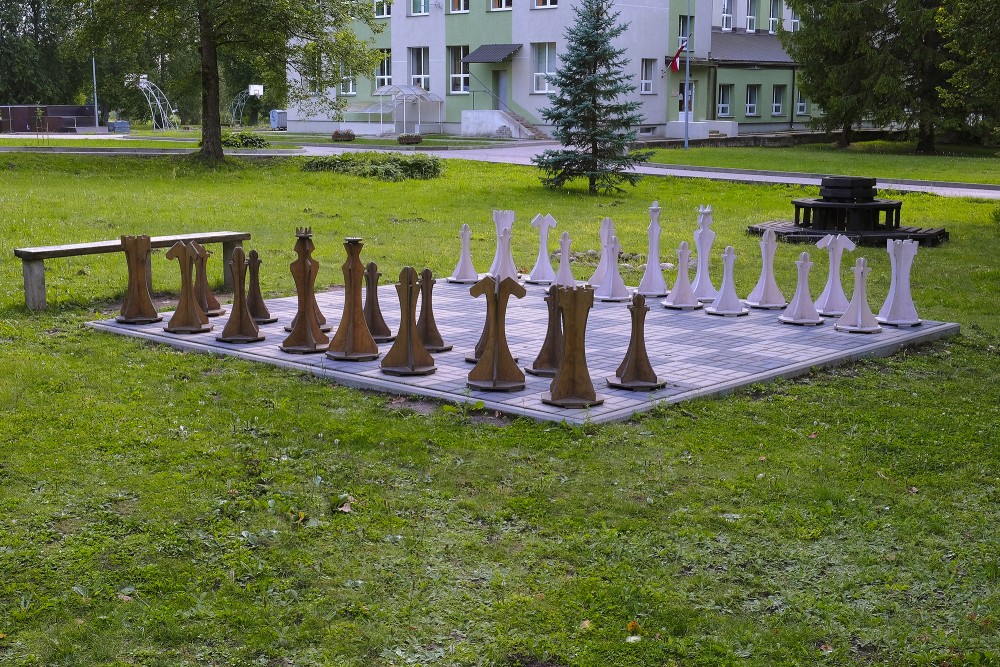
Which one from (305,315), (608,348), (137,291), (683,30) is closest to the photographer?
(305,315)

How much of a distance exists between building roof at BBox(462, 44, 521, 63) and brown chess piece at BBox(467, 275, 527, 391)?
42.0 metres

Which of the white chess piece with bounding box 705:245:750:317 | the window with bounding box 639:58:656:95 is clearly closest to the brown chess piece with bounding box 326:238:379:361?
the white chess piece with bounding box 705:245:750:317

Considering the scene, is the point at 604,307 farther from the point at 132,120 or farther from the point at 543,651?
the point at 132,120

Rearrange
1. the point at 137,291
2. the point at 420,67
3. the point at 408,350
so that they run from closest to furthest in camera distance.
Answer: the point at 408,350 → the point at 137,291 → the point at 420,67

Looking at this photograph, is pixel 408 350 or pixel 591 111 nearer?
pixel 408 350

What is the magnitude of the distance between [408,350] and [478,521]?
2972 mm

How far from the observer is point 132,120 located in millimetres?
76812

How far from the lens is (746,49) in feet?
180

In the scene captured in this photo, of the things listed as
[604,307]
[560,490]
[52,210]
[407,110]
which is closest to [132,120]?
[407,110]

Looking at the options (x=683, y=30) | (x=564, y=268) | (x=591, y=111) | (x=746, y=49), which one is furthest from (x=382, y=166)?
(x=746, y=49)

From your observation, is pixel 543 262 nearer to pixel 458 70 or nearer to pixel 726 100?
pixel 458 70

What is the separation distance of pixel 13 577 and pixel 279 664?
140 cm

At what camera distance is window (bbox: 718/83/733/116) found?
54062 mm

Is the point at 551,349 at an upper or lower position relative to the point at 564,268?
lower
